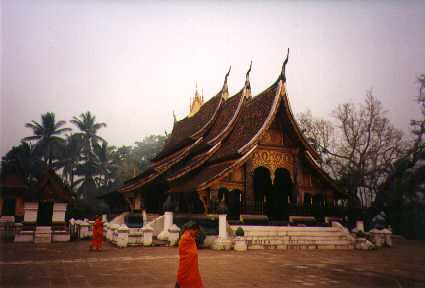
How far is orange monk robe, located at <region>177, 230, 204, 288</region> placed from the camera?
484 centimetres

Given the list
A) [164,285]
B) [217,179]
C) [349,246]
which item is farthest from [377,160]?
[164,285]

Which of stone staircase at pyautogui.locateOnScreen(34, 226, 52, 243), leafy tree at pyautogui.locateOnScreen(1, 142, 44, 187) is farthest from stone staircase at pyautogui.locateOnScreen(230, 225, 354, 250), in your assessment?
leafy tree at pyautogui.locateOnScreen(1, 142, 44, 187)

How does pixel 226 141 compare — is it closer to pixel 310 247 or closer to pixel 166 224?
pixel 166 224

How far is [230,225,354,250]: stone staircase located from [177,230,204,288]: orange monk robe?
7.72m

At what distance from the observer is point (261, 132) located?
49.8ft

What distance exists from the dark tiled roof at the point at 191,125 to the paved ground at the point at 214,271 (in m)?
10.4

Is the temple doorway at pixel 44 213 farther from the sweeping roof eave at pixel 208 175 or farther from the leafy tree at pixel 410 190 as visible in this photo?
the leafy tree at pixel 410 190

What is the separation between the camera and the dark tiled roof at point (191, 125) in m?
20.5

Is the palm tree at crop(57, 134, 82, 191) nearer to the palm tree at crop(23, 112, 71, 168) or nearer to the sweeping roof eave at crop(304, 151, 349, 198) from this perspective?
the palm tree at crop(23, 112, 71, 168)

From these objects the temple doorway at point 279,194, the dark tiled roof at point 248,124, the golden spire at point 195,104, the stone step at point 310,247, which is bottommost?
the stone step at point 310,247

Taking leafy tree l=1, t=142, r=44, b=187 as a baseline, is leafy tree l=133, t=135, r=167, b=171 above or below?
above

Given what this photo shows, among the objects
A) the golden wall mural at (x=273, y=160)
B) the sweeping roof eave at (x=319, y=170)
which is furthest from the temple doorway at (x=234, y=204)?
the sweeping roof eave at (x=319, y=170)

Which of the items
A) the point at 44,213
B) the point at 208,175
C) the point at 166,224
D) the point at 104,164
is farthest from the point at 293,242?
the point at 104,164

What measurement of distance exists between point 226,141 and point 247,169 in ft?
9.66
